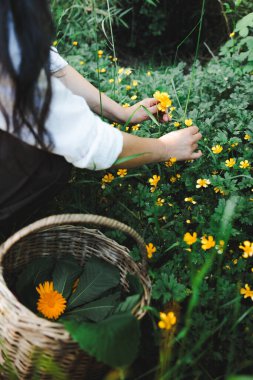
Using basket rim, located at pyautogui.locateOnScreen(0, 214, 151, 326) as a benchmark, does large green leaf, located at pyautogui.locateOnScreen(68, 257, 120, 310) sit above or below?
below

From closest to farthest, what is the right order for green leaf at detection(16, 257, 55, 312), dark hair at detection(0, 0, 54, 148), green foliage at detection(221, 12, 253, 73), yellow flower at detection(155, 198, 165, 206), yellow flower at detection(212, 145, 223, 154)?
dark hair at detection(0, 0, 54, 148), green leaf at detection(16, 257, 55, 312), yellow flower at detection(155, 198, 165, 206), yellow flower at detection(212, 145, 223, 154), green foliage at detection(221, 12, 253, 73)

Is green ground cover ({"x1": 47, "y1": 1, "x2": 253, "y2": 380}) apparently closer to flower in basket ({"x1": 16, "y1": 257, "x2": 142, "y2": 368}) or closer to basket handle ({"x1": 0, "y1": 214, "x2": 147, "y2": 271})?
flower in basket ({"x1": 16, "y1": 257, "x2": 142, "y2": 368})

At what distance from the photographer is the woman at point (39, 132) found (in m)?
1.00

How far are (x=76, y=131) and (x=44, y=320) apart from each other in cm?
50

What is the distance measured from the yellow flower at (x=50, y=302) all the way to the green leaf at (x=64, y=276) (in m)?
0.03

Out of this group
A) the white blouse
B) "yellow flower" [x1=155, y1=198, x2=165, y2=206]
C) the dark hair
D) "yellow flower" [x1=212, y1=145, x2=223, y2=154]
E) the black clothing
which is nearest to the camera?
the dark hair

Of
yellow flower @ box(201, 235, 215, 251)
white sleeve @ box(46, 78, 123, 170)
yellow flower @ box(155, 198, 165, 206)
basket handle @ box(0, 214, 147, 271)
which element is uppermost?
white sleeve @ box(46, 78, 123, 170)

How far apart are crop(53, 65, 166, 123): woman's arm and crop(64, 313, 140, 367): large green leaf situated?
0.97 m

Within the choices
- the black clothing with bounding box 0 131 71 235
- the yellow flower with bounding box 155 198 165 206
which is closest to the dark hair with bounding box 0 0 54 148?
the black clothing with bounding box 0 131 71 235

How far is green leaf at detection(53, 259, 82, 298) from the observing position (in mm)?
1412

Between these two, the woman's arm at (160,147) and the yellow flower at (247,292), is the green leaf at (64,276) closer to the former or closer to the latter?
the woman's arm at (160,147)

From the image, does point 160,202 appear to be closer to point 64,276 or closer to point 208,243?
point 208,243

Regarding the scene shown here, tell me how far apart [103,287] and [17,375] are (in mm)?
358

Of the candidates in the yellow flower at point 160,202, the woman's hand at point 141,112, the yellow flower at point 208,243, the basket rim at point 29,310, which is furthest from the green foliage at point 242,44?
the basket rim at point 29,310
